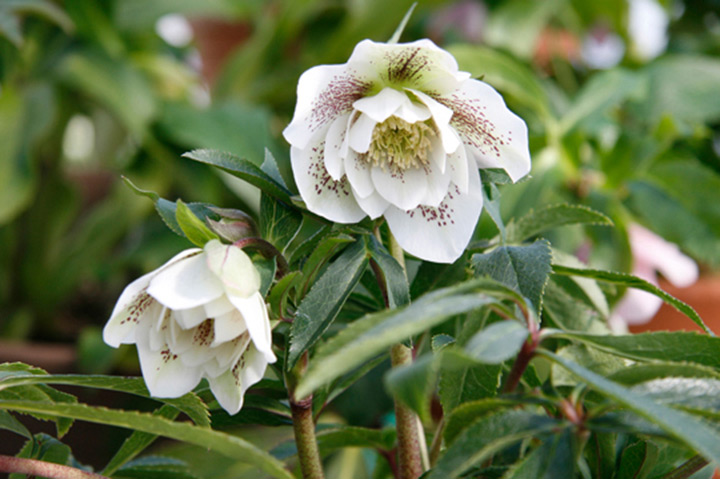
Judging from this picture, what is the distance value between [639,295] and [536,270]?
366mm

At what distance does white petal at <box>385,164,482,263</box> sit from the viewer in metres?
0.27

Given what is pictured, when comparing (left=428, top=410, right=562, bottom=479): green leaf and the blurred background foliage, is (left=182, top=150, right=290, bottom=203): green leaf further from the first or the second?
the blurred background foliage

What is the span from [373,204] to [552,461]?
0.11 meters

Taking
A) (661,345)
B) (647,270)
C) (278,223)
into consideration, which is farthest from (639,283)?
(647,270)

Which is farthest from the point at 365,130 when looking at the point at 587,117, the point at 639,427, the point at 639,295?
the point at 587,117

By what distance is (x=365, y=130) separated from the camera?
0.27 m

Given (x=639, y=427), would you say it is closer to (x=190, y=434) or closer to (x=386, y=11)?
(x=190, y=434)

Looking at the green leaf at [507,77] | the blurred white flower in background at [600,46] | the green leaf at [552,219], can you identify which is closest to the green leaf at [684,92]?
the green leaf at [507,77]

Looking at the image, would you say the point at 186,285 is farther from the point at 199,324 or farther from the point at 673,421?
the point at 673,421

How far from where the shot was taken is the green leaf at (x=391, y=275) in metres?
0.26

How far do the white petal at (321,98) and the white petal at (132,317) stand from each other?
0.25 ft

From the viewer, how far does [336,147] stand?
0.28m

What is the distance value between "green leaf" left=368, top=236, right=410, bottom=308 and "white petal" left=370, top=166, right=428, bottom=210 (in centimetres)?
2

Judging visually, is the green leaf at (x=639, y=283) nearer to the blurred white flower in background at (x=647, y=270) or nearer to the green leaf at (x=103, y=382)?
the green leaf at (x=103, y=382)
